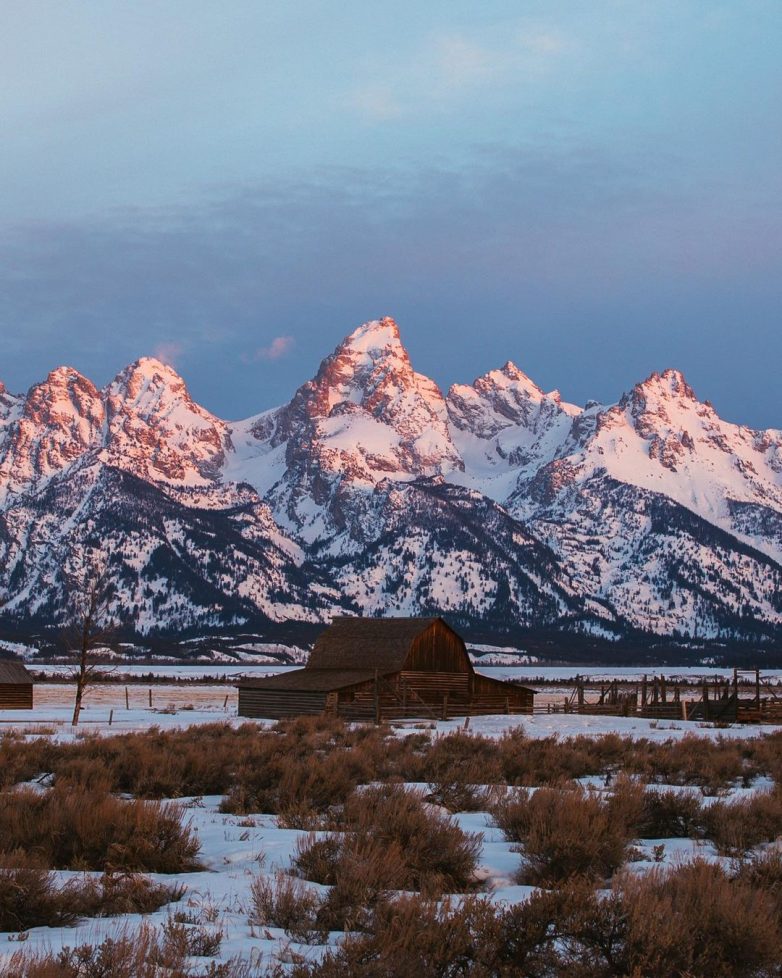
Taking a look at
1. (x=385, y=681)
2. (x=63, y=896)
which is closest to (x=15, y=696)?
(x=385, y=681)

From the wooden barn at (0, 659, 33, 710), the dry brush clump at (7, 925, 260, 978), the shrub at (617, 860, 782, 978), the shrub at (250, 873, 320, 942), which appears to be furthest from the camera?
the wooden barn at (0, 659, 33, 710)

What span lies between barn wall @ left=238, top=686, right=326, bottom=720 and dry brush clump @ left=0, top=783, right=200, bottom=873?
39.2 meters

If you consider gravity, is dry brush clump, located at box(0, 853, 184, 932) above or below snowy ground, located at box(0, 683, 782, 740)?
below

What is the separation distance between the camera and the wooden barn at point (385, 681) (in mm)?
49781

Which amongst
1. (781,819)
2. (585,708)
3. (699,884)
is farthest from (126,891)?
(585,708)

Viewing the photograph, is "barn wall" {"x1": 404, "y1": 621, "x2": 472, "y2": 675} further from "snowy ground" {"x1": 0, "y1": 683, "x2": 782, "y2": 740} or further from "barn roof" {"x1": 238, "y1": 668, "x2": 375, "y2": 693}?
"snowy ground" {"x1": 0, "y1": 683, "x2": 782, "y2": 740}

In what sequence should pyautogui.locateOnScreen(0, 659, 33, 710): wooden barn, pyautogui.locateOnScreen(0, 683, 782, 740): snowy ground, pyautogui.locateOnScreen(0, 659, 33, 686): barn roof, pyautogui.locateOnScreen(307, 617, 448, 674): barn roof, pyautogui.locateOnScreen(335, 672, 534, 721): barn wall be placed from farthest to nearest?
pyautogui.locateOnScreen(307, 617, 448, 674): barn roof
pyautogui.locateOnScreen(0, 659, 33, 686): barn roof
pyautogui.locateOnScreen(0, 659, 33, 710): wooden barn
pyautogui.locateOnScreen(335, 672, 534, 721): barn wall
pyautogui.locateOnScreen(0, 683, 782, 740): snowy ground

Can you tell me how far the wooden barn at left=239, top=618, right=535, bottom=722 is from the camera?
163 ft

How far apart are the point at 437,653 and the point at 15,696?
19.6 meters

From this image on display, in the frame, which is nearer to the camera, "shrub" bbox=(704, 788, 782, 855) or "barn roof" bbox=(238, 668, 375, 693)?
"shrub" bbox=(704, 788, 782, 855)

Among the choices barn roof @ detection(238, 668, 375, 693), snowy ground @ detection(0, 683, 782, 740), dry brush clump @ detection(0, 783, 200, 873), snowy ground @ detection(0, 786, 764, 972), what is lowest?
snowy ground @ detection(0, 786, 764, 972)

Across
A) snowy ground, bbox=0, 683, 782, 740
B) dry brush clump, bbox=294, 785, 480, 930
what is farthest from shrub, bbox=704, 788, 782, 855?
snowy ground, bbox=0, 683, 782, 740

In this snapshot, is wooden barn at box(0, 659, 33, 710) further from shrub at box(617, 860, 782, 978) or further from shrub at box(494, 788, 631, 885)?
shrub at box(617, 860, 782, 978)

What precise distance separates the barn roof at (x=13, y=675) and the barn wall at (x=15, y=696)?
0.67 feet
